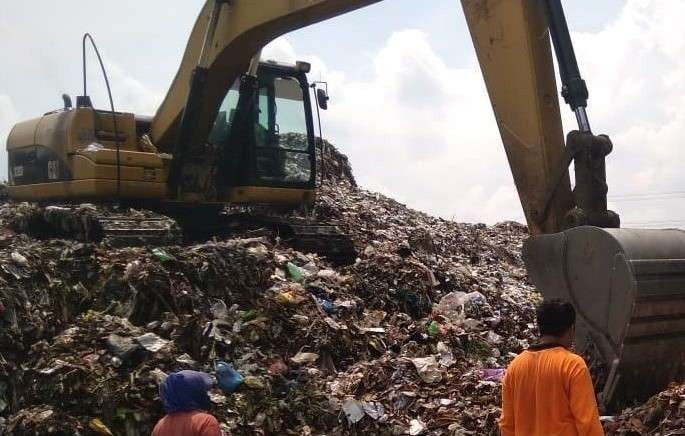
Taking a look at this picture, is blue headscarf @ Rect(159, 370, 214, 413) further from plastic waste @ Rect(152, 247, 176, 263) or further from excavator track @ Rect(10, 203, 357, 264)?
excavator track @ Rect(10, 203, 357, 264)

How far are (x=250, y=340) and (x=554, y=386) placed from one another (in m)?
3.45

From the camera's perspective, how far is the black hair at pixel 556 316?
302cm

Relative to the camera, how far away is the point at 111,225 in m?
7.84

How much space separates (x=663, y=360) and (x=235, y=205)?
5.89m

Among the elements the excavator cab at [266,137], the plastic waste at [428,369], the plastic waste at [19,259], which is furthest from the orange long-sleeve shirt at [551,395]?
the excavator cab at [266,137]

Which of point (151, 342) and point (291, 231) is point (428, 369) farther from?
point (291, 231)

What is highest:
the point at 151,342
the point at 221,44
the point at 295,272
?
the point at 221,44

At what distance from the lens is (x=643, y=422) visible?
4.18m

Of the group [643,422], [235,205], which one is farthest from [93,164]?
[643,422]

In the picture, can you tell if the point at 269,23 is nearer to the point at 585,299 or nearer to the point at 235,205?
the point at 235,205

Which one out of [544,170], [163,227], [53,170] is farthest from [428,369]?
[53,170]

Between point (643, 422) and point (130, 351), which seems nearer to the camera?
point (643, 422)

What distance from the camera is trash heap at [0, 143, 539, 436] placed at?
4.99m

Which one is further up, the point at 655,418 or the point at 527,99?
the point at 527,99
